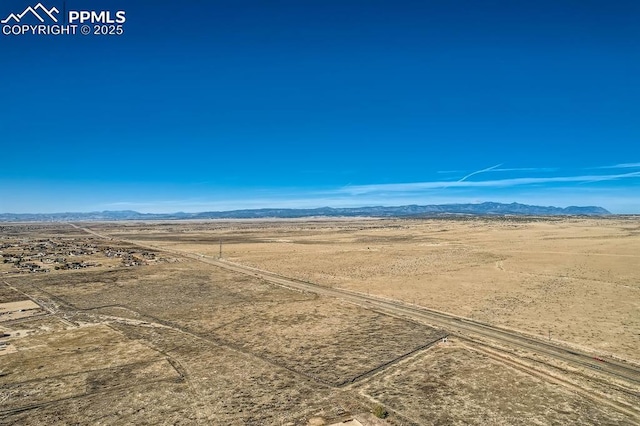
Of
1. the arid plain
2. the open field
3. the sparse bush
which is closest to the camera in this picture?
the sparse bush

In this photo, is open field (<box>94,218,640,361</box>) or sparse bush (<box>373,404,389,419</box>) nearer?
sparse bush (<box>373,404,389,419</box>)

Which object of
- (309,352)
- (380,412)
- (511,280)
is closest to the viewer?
(380,412)

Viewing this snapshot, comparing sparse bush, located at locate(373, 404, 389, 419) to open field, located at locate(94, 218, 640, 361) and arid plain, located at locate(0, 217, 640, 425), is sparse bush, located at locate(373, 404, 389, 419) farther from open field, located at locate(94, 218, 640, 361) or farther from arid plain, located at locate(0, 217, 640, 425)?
open field, located at locate(94, 218, 640, 361)

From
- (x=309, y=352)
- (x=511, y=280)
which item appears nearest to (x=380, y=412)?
(x=309, y=352)

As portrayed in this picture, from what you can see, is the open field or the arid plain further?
the open field

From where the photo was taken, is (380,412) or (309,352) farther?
(309,352)

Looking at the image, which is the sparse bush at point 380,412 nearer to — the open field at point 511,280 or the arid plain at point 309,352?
the arid plain at point 309,352

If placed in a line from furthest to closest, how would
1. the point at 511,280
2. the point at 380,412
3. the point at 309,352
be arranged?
the point at 511,280, the point at 309,352, the point at 380,412

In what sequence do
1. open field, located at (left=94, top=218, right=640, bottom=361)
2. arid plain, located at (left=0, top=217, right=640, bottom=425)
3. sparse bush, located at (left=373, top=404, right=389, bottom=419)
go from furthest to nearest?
open field, located at (left=94, top=218, right=640, bottom=361)
arid plain, located at (left=0, top=217, right=640, bottom=425)
sparse bush, located at (left=373, top=404, right=389, bottom=419)

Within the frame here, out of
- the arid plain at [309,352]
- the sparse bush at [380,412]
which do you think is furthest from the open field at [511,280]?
the sparse bush at [380,412]

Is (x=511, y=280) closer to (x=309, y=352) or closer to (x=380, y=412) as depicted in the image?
(x=309, y=352)

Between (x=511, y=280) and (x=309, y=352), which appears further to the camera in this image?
(x=511, y=280)

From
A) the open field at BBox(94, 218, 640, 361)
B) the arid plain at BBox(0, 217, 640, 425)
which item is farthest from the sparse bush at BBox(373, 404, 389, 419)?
the open field at BBox(94, 218, 640, 361)
